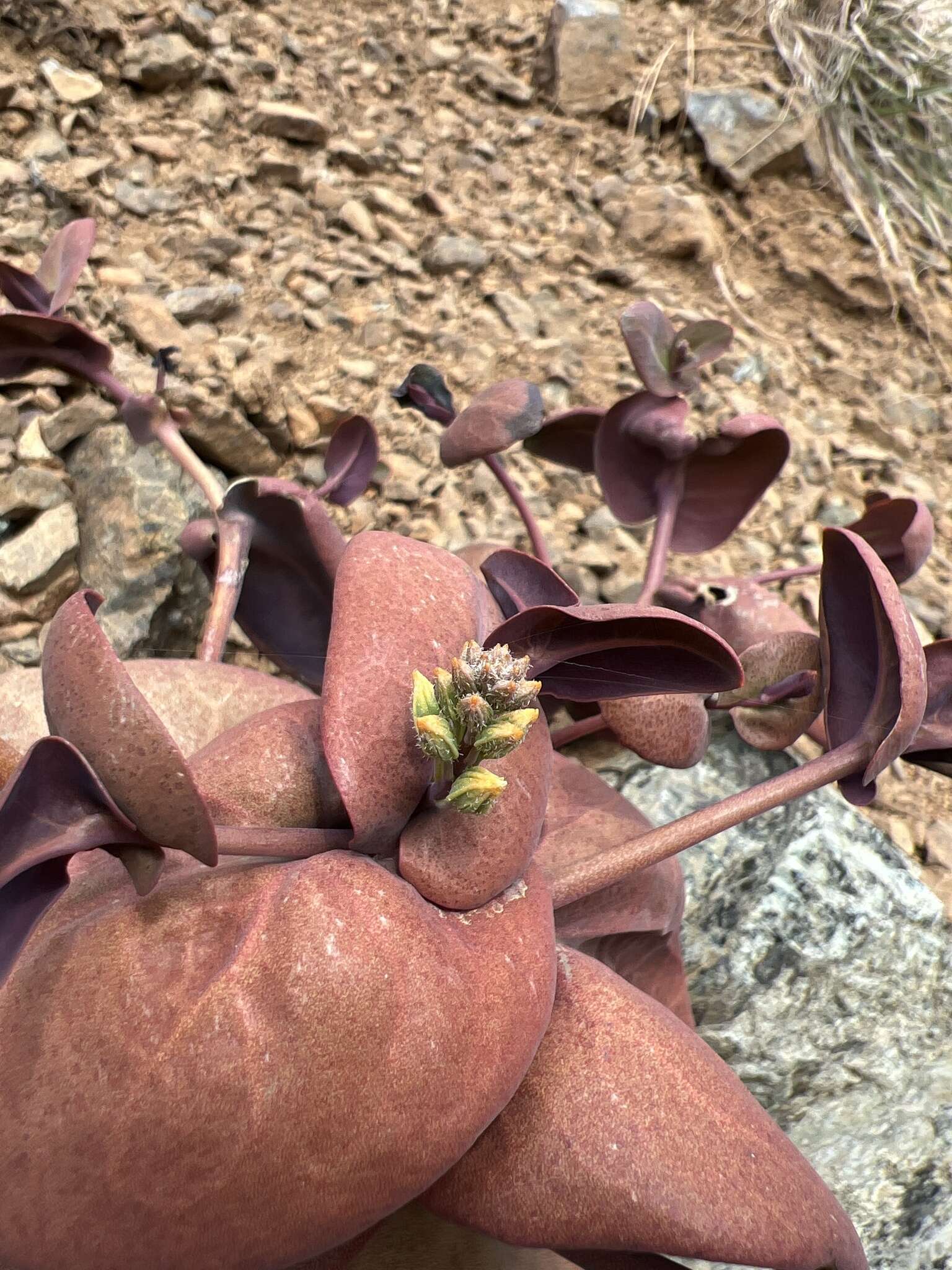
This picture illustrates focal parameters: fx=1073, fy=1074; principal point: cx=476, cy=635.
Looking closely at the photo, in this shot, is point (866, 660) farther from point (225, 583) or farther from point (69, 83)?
point (69, 83)

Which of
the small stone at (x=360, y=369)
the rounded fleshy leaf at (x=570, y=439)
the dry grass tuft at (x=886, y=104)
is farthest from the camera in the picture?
the dry grass tuft at (x=886, y=104)

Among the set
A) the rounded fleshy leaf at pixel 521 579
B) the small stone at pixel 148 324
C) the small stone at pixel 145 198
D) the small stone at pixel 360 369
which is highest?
the rounded fleshy leaf at pixel 521 579

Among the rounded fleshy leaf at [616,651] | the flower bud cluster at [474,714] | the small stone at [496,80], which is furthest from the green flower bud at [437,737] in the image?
the small stone at [496,80]

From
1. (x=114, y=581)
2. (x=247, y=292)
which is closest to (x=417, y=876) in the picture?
(x=114, y=581)

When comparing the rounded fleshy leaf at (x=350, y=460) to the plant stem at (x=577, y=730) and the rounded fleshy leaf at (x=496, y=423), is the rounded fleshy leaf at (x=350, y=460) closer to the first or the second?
the rounded fleshy leaf at (x=496, y=423)

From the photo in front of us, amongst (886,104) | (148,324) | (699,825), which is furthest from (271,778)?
(886,104)
